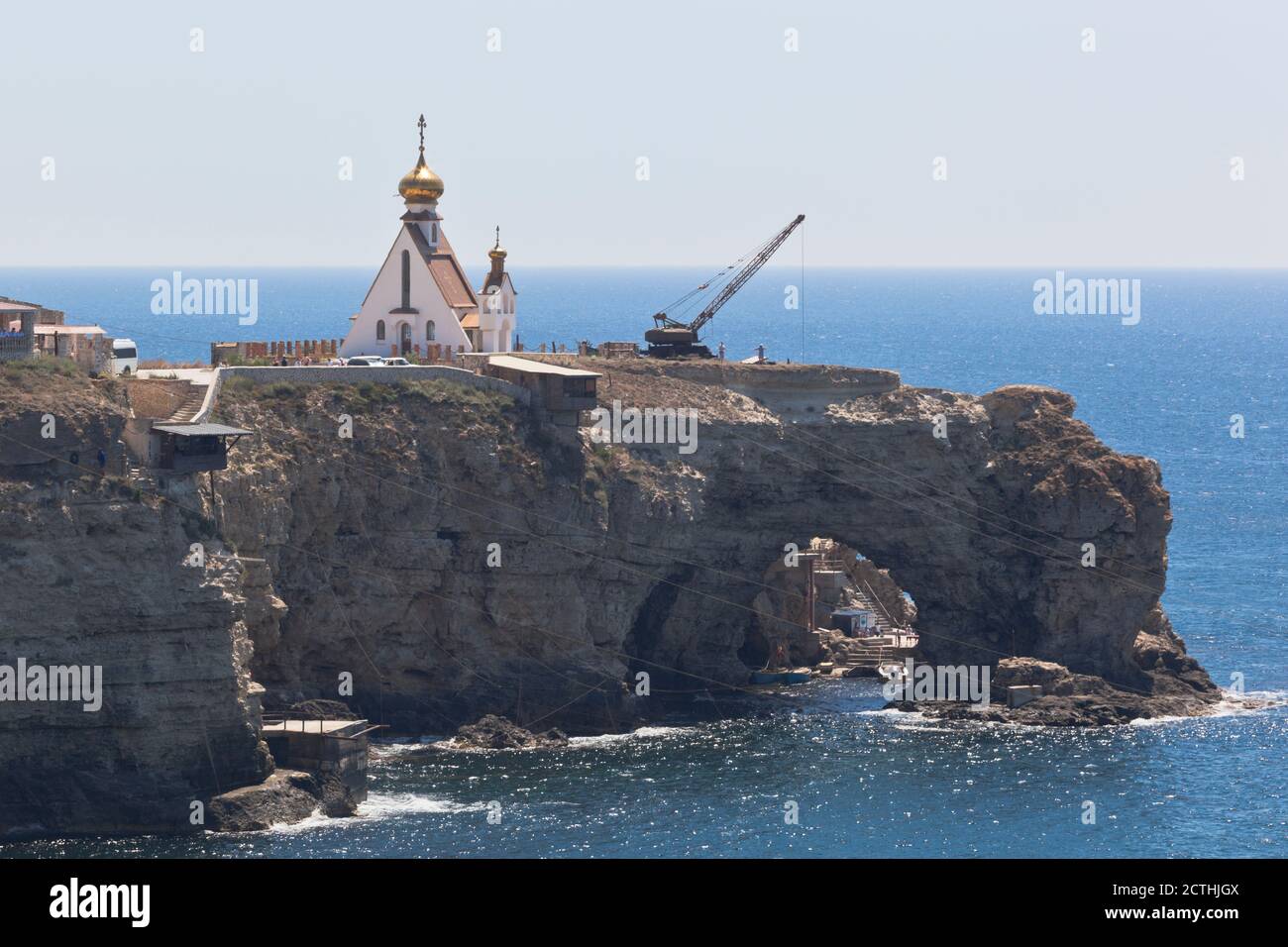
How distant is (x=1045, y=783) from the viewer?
278ft

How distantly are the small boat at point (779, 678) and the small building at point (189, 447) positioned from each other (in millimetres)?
30688

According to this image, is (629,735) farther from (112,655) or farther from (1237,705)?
(1237,705)

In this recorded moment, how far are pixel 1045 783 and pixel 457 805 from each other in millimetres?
21596

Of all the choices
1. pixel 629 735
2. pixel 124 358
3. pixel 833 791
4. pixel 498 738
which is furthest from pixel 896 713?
pixel 124 358

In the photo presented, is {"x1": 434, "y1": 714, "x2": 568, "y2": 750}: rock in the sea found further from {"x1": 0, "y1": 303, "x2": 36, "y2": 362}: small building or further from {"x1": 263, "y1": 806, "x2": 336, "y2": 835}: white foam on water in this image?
{"x1": 0, "y1": 303, "x2": 36, "y2": 362}: small building

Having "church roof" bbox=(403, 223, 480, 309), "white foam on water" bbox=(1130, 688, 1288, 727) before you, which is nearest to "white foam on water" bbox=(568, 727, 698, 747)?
"white foam on water" bbox=(1130, 688, 1288, 727)

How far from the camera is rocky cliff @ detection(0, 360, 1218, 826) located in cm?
7638

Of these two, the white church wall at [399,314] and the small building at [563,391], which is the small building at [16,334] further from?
the white church wall at [399,314]

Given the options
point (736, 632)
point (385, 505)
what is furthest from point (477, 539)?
point (736, 632)

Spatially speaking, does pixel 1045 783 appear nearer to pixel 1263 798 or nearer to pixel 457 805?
pixel 1263 798

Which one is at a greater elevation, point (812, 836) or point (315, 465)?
point (315, 465)

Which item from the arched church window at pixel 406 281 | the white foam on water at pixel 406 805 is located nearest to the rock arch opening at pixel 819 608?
the arched church window at pixel 406 281

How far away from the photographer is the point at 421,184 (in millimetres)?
104938
